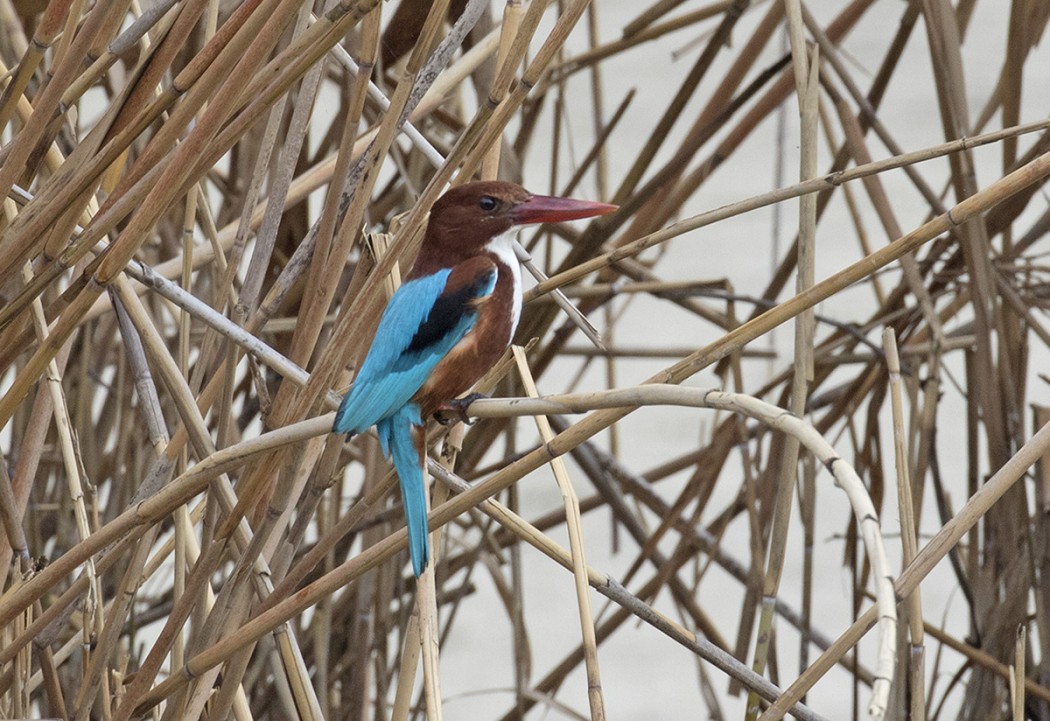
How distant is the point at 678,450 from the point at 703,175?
219 cm

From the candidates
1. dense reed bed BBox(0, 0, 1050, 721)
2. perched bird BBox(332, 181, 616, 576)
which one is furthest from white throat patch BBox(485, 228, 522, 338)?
dense reed bed BBox(0, 0, 1050, 721)

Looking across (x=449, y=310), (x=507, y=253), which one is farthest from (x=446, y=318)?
(x=507, y=253)

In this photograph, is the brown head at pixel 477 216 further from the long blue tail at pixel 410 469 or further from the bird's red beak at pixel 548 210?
the long blue tail at pixel 410 469

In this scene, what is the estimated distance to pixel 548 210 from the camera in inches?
60.2

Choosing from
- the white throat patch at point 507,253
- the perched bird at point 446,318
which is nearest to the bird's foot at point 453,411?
the perched bird at point 446,318

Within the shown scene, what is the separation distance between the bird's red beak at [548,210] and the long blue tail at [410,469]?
276 mm

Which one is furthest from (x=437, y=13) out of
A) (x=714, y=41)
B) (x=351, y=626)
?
(x=351, y=626)

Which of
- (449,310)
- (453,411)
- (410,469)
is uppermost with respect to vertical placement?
(449,310)

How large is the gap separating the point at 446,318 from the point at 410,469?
0.81 feet

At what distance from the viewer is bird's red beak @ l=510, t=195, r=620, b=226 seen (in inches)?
57.1

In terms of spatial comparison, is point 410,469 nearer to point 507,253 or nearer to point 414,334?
point 414,334

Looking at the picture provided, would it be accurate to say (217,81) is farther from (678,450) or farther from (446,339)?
(678,450)

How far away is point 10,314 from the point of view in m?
1.12

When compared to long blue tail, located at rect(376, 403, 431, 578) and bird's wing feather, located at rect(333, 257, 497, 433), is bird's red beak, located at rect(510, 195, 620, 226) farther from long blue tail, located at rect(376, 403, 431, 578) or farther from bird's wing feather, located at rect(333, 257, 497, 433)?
long blue tail, located at rect(376, 403, 431, 578)
